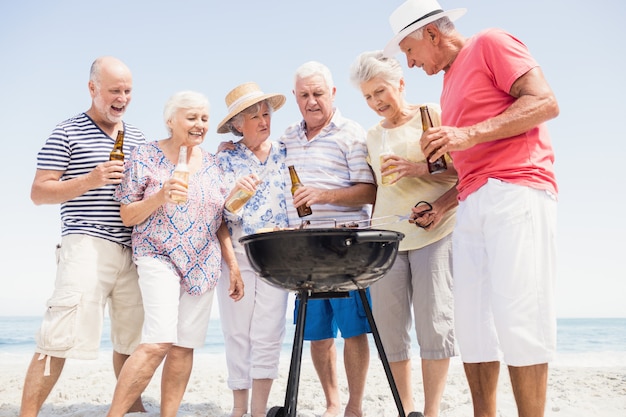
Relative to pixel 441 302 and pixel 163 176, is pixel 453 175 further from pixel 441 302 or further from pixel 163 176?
pixel 163 176

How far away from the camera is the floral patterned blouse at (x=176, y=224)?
3.40 meters

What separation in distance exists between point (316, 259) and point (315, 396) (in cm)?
297

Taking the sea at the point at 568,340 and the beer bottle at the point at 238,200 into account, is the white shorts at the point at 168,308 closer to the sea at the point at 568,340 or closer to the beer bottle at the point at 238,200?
the beer bottle at the point at 238,200

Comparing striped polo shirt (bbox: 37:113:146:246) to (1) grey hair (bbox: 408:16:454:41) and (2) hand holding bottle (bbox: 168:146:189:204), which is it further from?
(1) grey hair (bbox: 408:16:454:41)

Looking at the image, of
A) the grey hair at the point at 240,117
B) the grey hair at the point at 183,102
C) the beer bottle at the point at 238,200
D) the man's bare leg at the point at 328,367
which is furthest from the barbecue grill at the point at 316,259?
the grey hair at the point at 240,117

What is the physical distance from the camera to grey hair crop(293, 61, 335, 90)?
12.6 ft

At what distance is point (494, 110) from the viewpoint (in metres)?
2.68

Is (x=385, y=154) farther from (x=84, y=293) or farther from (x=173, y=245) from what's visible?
(x=84, y=293)

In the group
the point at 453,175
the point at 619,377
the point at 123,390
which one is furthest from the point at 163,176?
the point at 619,377

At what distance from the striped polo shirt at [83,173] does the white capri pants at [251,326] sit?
0.84 meters

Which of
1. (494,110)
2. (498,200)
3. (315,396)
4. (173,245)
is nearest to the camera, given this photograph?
(498,200)

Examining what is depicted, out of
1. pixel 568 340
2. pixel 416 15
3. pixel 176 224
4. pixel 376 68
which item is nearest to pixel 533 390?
pixel 416 15

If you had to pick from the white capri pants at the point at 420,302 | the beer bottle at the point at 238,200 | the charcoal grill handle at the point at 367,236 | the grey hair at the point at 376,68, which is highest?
the grey hair at the point at 376,68

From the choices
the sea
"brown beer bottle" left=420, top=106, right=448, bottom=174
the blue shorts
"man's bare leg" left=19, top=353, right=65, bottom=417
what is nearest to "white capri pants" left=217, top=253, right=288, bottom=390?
the blue shorts
